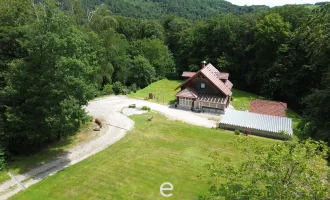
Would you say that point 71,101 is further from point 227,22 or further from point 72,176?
point 227,22

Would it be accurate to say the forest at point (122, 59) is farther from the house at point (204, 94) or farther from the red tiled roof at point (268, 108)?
the house at point (204, 94)

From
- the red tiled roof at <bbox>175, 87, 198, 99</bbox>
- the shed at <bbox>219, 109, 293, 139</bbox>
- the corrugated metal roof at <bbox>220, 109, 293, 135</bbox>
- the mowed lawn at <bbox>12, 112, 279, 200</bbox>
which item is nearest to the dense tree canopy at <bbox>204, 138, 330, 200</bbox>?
the mowed lawn at <bbox>12, 112, 279, 200</bbox>

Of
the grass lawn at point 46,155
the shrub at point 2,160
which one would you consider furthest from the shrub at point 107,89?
the shrub at point 2,160

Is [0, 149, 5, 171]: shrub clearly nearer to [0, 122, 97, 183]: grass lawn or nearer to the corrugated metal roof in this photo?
[0, 122, 97, 183]: grass lawn

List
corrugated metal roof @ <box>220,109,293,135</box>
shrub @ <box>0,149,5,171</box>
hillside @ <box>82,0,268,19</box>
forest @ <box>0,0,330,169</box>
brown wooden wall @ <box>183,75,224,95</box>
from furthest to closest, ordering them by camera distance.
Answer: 1. hillside @ <box>82,0,268,19</box>
2. brown wooden wall @ <box>183,75,224,95</box>
3. corrugated metal roof @ <box>220,109,293,135</box>
4. forest @ <box>0,0,330,169</box>
5. shrub @ <box>0,149,5,171</box>

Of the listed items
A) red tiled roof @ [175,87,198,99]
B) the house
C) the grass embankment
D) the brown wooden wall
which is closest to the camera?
the house

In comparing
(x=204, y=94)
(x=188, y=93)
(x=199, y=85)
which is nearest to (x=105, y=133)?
(x=188, y=93)

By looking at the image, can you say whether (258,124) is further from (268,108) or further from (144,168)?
(144,168)

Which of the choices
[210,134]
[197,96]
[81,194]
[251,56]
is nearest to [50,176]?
[81,194]
